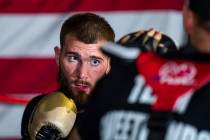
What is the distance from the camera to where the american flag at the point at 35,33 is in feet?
9.44

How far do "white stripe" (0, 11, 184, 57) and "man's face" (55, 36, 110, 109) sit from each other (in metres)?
0.74

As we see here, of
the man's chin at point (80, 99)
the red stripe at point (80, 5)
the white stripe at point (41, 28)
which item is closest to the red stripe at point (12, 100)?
the white stripe at point (41, 28)

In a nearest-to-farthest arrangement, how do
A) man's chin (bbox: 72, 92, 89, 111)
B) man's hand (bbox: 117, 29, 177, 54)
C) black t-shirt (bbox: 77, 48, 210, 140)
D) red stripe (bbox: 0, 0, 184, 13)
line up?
1. black t-shirt (bbox: 77, 48, 210, 140)
2. man's hand (bbox: 117, 29, 177, 54)
3. man's chin (bbox: 72, 92, 89, 111)
4. red stripe (bbox: 0, 0, 184, 13)

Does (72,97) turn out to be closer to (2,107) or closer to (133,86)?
(133,86)

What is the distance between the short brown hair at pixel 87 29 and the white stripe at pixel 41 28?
2.44ft

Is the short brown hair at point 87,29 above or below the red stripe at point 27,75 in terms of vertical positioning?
above

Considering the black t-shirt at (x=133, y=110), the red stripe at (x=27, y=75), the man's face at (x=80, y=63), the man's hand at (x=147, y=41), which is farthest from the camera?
the red stripe at (x=27, y=75)

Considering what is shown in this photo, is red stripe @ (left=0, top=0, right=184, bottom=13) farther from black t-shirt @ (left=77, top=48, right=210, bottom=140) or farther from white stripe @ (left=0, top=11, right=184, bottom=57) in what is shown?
black t-shirt @ (left=77, top=48, right=210, bottom=140)

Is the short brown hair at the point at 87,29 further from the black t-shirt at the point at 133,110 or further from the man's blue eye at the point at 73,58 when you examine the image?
the black t-shirt at the point at 133,110

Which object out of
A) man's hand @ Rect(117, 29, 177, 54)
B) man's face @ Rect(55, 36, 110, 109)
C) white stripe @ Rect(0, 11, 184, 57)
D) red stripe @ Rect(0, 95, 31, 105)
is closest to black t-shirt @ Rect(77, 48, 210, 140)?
man's hand @ Rect(117, 29, 177, 54)

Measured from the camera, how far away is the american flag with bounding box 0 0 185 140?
9.44 feet

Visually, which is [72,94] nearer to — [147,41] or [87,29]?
[87,29]

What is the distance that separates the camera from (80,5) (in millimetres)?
2912

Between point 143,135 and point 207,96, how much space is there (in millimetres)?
115
